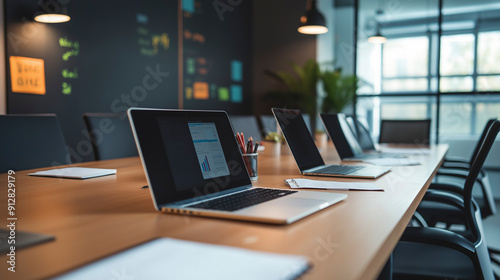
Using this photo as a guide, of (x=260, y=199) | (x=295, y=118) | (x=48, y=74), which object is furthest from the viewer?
(x=48, y=74)

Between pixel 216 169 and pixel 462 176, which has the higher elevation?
pixel 216 169

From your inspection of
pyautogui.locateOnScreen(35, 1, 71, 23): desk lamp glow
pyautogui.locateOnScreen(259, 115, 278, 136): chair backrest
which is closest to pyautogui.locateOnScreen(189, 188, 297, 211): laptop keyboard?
pyautogui.locateOnScreen(259, 115, 278, 136): chair backrest

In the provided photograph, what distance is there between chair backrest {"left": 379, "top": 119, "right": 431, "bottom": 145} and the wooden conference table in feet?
10.2

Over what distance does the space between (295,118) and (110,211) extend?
1.01 meters

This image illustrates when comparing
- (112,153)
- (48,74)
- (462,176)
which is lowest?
(462,176)

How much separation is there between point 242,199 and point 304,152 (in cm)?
72

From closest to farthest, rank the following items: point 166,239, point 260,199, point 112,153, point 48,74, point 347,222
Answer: point 166,239
point 347,222
point 260,199
point 112,153
point 48,74

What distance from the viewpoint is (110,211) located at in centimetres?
89

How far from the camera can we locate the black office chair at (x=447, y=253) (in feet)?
3.93

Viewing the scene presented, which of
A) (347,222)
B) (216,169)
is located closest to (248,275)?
(347,222)

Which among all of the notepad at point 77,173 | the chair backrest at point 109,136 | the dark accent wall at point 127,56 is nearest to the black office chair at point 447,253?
the notepad at point 77,173

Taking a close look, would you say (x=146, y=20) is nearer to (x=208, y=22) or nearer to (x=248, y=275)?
(x=208, y=22)

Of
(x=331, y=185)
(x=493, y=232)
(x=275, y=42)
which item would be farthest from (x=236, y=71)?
(x=331, y=185)

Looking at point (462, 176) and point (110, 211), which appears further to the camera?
point (462, 176)
